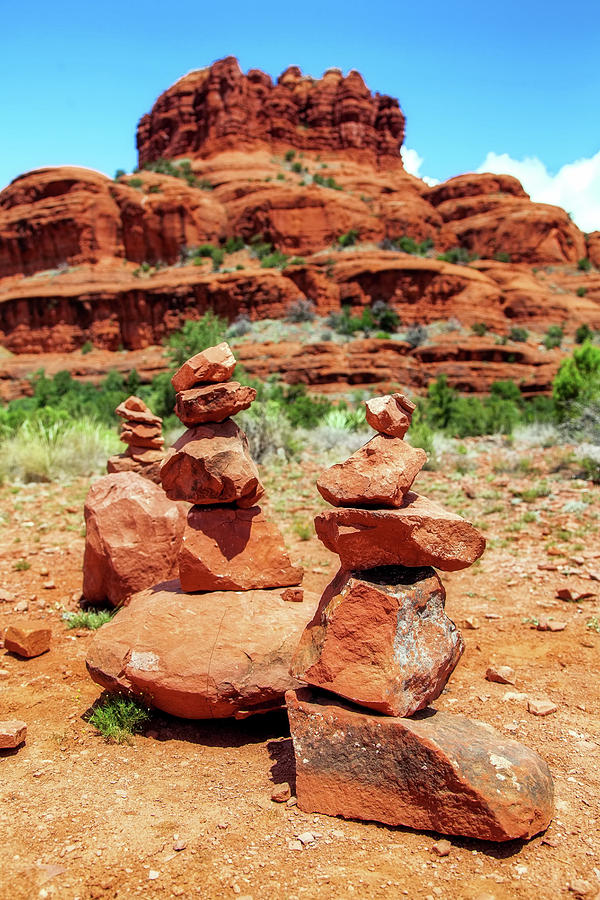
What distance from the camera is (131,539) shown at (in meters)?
5.71

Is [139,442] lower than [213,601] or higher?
higher

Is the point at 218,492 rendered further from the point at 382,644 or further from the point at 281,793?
the point at 281,793

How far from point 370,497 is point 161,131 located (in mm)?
69290

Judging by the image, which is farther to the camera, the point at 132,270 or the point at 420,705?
the point at 132,270

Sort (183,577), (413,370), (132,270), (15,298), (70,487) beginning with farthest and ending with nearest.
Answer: (132,270), (15,298), (413,370), (70,487), (183,577)

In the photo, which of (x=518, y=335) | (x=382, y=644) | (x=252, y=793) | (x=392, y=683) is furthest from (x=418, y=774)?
(x=518, y=335)

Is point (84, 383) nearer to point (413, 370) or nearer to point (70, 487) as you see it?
point (413, 370)

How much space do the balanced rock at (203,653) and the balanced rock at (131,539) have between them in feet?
3.88

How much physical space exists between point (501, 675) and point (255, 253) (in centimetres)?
3873

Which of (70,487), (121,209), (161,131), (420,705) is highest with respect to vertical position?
(161,131)

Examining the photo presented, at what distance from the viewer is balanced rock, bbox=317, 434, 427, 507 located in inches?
135

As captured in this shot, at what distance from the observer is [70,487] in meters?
11.6

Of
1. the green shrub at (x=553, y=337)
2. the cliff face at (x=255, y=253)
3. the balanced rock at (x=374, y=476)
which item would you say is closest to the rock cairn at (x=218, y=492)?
the balanced rock at (x=374, y=476)

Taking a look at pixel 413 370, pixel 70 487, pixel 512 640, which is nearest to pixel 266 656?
pixel 512 640
